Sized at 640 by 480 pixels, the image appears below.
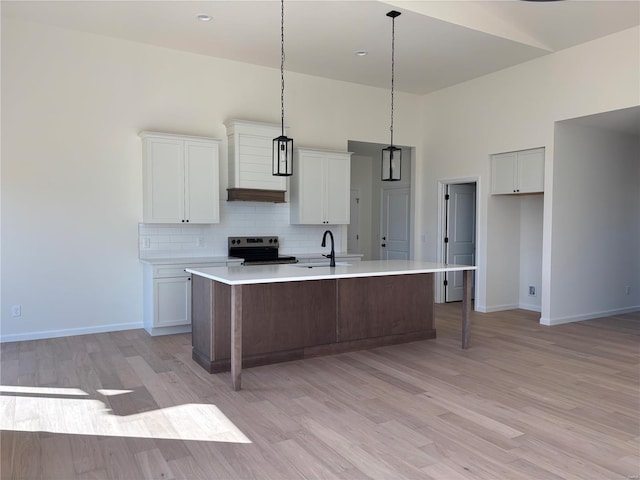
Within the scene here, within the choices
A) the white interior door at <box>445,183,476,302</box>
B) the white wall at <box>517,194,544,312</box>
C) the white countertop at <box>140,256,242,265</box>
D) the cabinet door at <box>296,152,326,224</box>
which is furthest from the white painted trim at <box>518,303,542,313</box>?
the white countertop at <box>140,256,242,265</box>

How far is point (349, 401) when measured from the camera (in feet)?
12.2

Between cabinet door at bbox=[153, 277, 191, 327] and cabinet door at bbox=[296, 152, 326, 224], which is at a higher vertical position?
cabinet door at bbox=[296, 152, 326, 224]

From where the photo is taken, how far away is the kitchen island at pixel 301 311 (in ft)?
14.1

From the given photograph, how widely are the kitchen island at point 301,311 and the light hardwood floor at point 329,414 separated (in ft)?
0.55

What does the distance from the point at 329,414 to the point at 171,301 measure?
3057 mm

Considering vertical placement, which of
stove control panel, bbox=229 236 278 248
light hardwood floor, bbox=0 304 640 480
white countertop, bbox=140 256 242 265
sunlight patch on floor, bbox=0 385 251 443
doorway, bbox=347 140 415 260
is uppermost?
doorway, bbox=347 140 415 260

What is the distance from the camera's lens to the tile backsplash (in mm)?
6230

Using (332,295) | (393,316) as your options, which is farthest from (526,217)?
(332,295)

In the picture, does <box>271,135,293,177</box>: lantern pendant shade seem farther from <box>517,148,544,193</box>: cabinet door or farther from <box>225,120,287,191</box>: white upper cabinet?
<box>517,148,544,193</box>: cabinet door

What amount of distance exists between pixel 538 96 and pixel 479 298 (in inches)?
117

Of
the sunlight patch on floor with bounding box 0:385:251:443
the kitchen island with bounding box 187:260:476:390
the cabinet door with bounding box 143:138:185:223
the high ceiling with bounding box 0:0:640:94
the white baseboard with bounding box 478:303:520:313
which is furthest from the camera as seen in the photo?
the white baseboard with bounding box 478:303:520:313

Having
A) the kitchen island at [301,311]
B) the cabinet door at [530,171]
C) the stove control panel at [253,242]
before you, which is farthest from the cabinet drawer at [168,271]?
the cabinet door at [530,171]

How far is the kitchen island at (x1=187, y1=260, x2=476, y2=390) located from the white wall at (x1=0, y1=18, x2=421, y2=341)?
1832 millimetres

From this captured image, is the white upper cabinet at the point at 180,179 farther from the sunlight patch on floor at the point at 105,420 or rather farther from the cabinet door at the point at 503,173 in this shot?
the cabinet door at the point at 503,173
